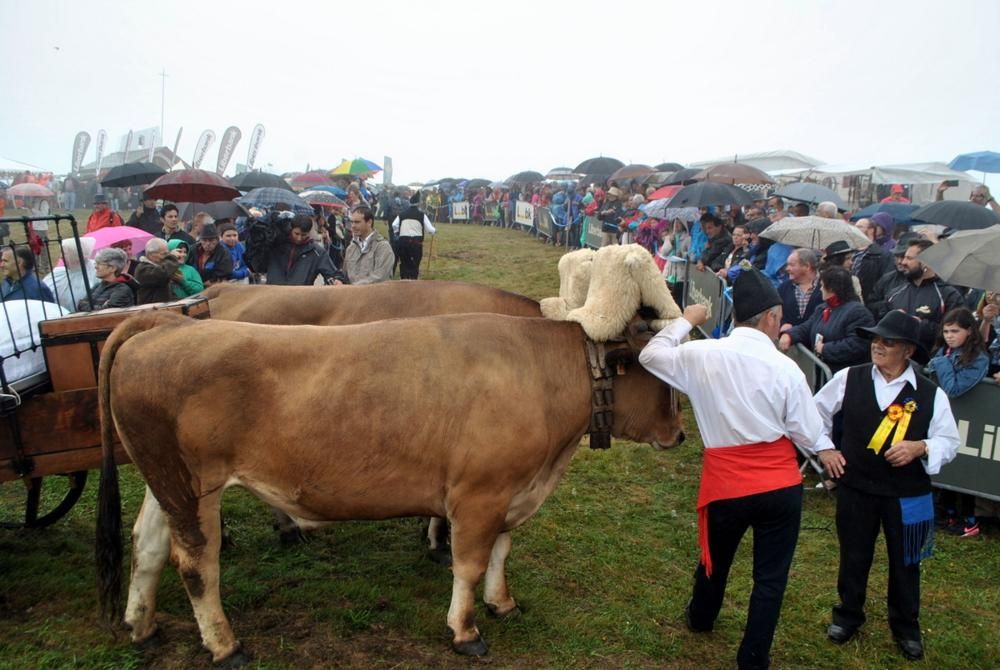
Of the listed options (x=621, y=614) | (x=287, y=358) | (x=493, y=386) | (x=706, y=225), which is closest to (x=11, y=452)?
(x=287, y=358)

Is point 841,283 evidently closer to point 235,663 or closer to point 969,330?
point 969,330

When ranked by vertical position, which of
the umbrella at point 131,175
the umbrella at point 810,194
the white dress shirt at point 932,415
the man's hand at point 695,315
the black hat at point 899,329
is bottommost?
the white dress shirt at point 932,415

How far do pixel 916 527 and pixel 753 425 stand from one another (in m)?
1.33

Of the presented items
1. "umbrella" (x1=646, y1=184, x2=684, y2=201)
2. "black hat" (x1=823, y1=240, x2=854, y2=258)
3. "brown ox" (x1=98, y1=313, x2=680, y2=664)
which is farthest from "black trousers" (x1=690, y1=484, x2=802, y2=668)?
"umbrella" (x1=646, y1=184, x2=684, y2=201)

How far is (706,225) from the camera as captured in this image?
11.8 meters

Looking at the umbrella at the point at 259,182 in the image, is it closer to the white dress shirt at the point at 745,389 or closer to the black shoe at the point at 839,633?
the white dress shirt at the point at 745,389

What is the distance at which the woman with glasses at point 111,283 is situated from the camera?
20.0 ft

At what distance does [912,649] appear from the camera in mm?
4465

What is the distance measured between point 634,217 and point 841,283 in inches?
538

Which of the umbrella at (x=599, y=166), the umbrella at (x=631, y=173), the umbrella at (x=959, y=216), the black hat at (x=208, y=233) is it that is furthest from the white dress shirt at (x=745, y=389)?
the umbrella at (x=599, y=166)

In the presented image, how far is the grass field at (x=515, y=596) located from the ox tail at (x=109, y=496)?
359mm

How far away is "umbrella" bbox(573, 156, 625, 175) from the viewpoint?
2695cm

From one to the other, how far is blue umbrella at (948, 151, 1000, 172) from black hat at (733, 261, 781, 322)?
1755cm

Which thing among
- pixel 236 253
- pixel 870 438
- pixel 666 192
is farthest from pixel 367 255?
pixel 666 192
